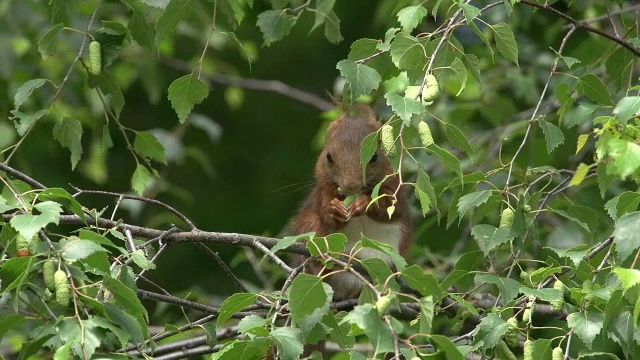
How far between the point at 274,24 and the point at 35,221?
1627 millimetres

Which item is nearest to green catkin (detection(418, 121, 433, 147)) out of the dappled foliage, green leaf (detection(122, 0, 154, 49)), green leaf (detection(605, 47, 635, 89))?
the dappled foliage

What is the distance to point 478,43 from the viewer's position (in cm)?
485

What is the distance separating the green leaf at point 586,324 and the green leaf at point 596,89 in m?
0.70

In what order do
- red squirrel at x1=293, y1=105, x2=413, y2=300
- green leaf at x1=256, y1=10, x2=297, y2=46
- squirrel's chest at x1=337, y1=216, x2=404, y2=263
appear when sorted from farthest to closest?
squirrel's chest at x1=337, y1=216, x2=404, y2=263 → red squirrel at x1=293, y1=105, x2=413, y2=300 → green leaf at x1=256, y1=10, x2=297, y2=46

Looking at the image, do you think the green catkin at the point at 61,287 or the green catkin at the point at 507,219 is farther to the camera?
the green catkin at the point at 507,219

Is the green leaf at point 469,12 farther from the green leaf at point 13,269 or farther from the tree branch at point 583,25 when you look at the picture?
the green leaf at point 13,269

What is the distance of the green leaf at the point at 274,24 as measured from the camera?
3674 mm

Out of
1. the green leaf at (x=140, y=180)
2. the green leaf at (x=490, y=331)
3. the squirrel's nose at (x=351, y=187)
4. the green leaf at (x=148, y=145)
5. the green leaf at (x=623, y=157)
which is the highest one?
the green leaf at (x=623, y=157)

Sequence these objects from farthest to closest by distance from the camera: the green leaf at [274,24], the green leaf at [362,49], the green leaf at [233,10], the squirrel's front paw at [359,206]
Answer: the squirrel's front paw at [359,206], the green leaf at [274,24], the green leaf at [233,10], the green leaf at [362,49]

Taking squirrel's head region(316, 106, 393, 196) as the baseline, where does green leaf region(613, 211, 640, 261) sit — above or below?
above

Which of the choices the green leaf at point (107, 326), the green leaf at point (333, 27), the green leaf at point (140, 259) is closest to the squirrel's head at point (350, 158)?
the green leaf at point (333, 27)

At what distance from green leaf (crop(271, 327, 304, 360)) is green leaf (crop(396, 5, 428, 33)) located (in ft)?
2.59

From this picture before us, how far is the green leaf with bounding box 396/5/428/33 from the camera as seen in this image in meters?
2.71

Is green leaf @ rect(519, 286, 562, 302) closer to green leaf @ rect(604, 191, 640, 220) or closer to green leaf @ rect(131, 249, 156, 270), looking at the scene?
green leaf @ rect(604, 191, 640, 220)
